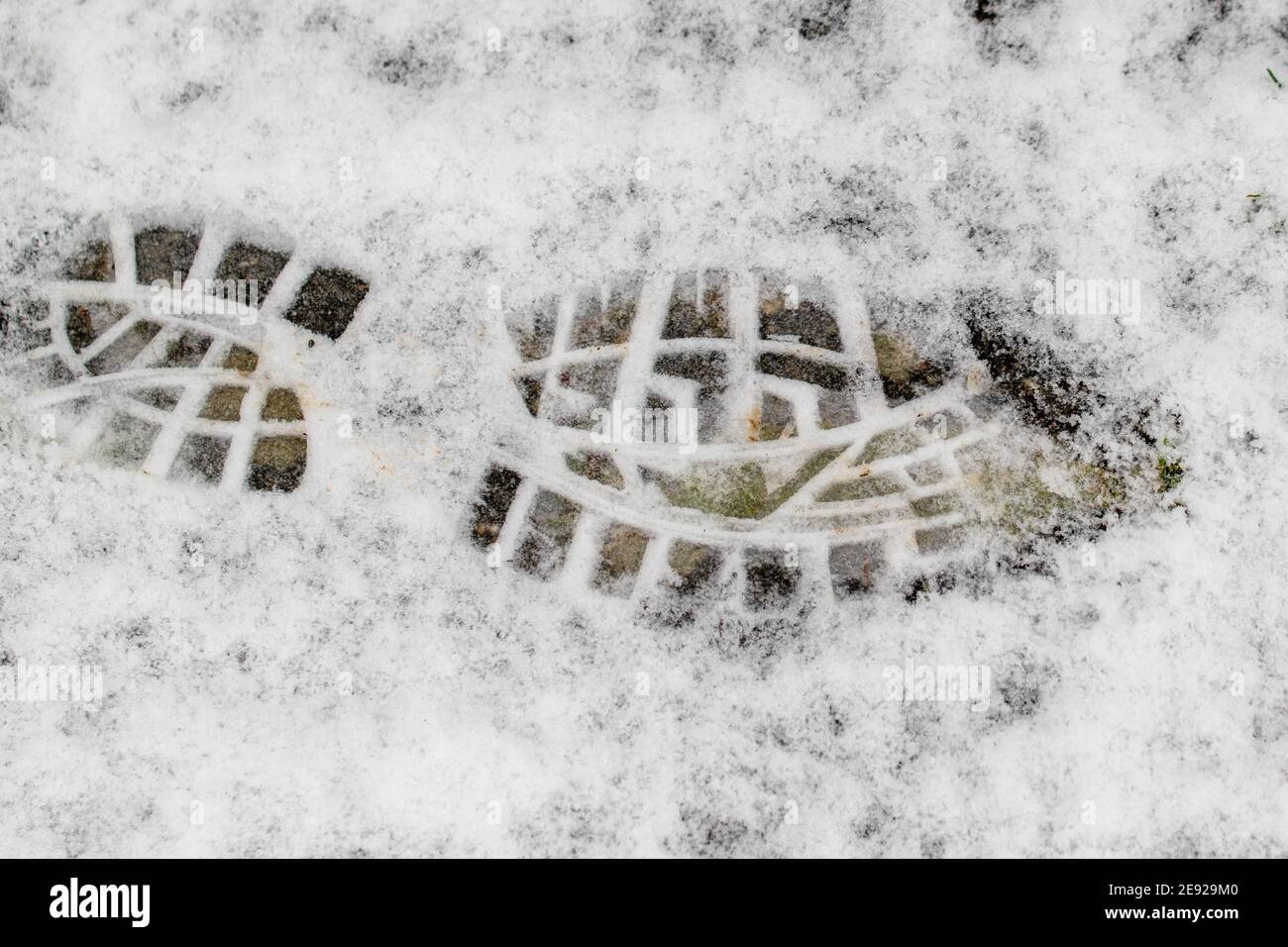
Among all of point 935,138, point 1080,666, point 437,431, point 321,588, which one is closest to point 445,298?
point 437,431

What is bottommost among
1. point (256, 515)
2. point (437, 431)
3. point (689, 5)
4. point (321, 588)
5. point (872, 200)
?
point (321, 588)

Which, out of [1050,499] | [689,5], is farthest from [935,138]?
[1050,499]

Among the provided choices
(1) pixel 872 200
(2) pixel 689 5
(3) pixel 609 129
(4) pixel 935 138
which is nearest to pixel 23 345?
(3) pixel 609 129

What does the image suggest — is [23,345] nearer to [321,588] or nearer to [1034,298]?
[321,588]

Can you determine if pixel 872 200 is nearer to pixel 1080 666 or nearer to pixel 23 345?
pixel 1080 666

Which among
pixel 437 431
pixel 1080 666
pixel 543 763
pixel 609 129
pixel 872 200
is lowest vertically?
pixel 543 763

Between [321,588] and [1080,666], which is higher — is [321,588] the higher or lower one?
the higher one

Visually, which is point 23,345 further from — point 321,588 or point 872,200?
point 872,200

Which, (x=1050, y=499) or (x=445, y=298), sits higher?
(x=445, y=298)
